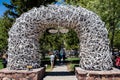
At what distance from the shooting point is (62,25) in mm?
15586

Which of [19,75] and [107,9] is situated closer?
[19,75]

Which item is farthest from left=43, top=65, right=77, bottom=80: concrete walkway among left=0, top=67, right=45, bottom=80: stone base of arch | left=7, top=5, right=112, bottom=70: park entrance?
left=0, top=67, right=45, bottom=80: stone base of arch

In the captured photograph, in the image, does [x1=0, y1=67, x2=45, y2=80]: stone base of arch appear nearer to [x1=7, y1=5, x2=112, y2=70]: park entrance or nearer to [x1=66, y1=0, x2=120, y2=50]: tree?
[x1=7, y1=5, x2=112, y2=70]: park entrance

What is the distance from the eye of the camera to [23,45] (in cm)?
1519

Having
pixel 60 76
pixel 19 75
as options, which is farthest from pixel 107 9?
pixel 19 75

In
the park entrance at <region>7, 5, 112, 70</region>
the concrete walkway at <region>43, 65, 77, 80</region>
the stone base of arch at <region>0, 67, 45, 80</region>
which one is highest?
the park entrance at <region>7, 5, 112, 70</region>

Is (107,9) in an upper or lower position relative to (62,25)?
upper

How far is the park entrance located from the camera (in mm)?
14836

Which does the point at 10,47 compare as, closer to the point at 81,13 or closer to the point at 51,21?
the point at 51,21

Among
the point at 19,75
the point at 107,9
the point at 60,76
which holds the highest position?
the point at 107,9

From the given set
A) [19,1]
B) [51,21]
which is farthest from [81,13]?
[19,1]

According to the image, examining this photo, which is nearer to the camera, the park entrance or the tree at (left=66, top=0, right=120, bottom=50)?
the park entrance

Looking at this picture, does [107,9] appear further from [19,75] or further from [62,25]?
[19,75]

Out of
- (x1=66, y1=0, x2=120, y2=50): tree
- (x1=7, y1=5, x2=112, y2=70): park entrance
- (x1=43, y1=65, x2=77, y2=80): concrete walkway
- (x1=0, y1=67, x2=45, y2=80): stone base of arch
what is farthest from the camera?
(x1=66, y1=0, x2=120, y2=50): tree
